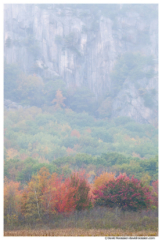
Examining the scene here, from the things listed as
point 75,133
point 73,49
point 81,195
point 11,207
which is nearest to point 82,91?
point 73,49

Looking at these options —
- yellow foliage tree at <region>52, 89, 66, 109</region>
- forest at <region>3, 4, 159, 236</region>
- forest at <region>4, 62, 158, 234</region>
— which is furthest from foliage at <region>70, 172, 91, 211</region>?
yellow foliage tree at <region>52, 89, 66, 109</region>

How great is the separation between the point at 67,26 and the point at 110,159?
42032mm

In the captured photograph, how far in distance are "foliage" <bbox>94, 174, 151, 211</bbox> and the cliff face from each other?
4408cm

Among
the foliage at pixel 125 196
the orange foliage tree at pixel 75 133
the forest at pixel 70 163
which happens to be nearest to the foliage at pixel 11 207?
the forest at pixel 70 163

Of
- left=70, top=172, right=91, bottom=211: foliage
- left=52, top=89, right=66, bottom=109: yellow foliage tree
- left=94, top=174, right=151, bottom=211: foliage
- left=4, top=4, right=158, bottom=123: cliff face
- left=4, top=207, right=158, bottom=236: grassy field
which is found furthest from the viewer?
left=4, top=4, right=158, bottom=123: cliff face

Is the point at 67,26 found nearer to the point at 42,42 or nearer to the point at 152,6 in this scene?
the point at 42,42

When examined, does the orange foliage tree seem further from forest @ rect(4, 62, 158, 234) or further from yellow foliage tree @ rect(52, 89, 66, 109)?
yellow foliage tree @ rect(52, 89, 66, 109)

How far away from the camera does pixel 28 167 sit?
Result: 71.9 ft

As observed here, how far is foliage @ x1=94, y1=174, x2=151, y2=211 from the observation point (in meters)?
12.7

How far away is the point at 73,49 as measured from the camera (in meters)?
60.0

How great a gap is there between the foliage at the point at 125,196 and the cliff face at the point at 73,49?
145 feet

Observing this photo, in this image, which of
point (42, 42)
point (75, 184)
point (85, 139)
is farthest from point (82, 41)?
point (75, 184)

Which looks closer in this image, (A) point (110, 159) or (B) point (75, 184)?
(B) point (75, 184)

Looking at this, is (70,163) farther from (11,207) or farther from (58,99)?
(58,99)
